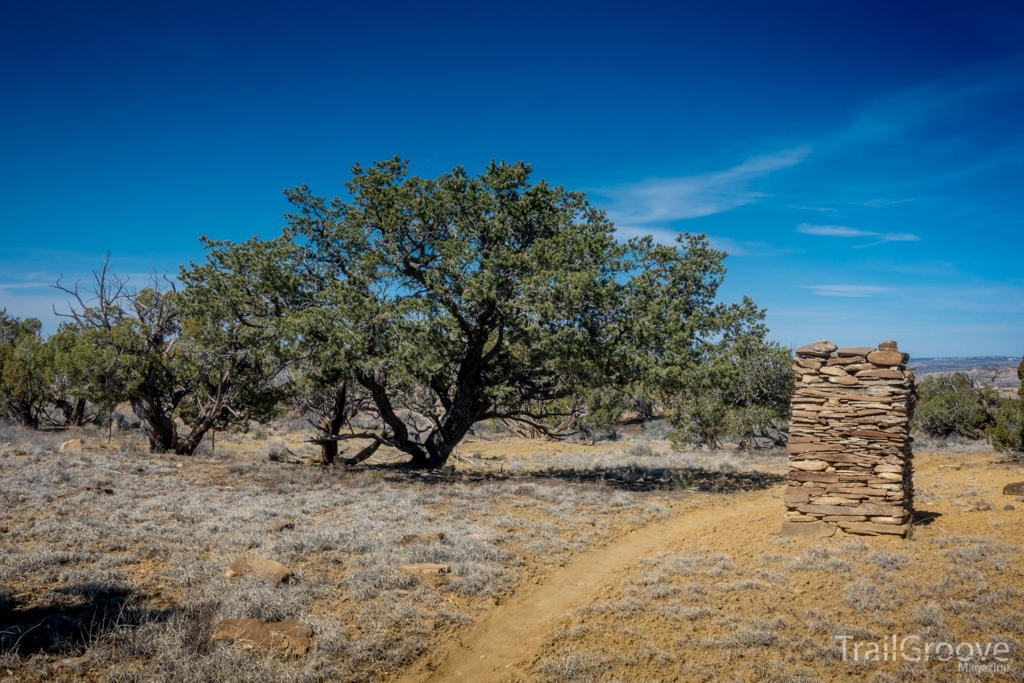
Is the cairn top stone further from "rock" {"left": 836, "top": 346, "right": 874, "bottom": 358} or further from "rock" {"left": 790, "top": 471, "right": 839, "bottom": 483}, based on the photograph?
"rock" {"left": 790, "top": 471, "right": 839, "bottom": 483}

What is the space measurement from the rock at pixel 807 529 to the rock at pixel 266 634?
7626 millimetres

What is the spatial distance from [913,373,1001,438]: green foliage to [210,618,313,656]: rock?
30.2 meters

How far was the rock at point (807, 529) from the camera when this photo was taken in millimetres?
9438

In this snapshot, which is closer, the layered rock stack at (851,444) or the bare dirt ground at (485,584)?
the bare dirt ground at (485,584)

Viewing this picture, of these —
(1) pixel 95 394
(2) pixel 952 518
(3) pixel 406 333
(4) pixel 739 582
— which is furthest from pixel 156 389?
(2) pixel 952 518

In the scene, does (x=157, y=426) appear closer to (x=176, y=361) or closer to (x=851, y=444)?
(x=176, y=361)

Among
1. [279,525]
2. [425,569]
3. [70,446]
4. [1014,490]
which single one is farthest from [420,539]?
[70,446]

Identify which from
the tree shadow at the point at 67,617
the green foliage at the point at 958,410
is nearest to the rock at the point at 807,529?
the tree shadow at the point at 67,617

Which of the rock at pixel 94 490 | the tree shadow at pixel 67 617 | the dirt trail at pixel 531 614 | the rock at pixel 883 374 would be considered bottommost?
the dirt trail at pixel 531 614

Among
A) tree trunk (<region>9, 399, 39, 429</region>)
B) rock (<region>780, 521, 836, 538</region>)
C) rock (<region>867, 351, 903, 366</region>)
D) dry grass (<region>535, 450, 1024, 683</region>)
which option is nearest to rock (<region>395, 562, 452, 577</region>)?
dry grass (<region>535, 450, 1024, 683</region>)

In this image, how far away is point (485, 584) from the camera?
7.77 m

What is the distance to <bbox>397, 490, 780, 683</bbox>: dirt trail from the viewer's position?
581cm

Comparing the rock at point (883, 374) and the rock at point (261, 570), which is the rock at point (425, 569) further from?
the rock at point (883, 374)

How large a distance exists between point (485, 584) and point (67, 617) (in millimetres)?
4612
